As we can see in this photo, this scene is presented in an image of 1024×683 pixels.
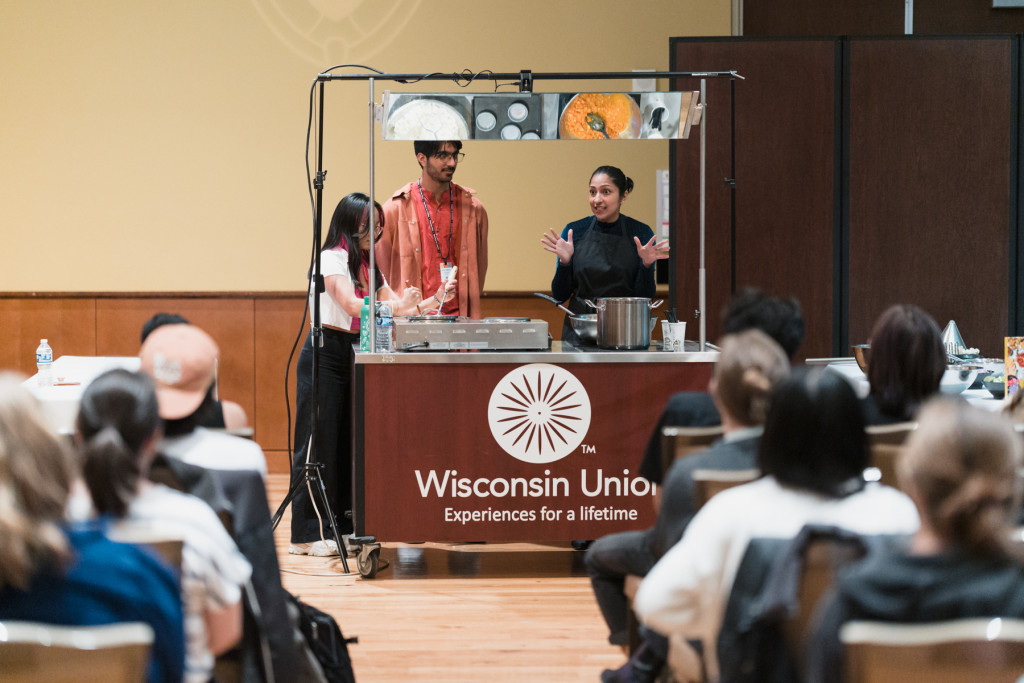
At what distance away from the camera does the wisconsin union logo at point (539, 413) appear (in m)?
3.92

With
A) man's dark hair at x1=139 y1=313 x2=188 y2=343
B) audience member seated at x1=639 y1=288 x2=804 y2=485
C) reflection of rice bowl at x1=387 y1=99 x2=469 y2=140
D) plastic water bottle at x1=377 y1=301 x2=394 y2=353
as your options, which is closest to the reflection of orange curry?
reflection of rice bowl at x1=387 y1=99 x2=469 y2=140

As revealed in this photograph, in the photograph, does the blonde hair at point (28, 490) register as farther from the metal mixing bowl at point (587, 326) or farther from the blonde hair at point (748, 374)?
the metal mixing bowl at point (587, 326)

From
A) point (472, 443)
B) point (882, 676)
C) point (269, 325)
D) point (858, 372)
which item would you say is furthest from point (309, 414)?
point (882, 676)

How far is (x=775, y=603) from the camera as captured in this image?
1.47 m

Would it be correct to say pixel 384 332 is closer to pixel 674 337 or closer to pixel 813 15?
pixel 674 337

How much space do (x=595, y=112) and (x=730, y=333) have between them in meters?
1.49

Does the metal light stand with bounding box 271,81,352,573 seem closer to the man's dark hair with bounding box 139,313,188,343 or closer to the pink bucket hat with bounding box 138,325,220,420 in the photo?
the man's dark hair with bounding box 139,313,188,343

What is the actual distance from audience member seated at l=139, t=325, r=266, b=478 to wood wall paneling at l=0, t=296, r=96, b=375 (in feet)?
13.8

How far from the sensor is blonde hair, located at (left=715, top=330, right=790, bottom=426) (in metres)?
2.04

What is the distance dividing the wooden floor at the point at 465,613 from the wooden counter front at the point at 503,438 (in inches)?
7.5

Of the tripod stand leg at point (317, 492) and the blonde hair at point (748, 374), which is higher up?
the blonde hair at point (748, 374)

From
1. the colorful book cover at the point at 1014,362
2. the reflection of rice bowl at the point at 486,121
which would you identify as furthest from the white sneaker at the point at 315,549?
the colorful book cover at the point at 1014,362

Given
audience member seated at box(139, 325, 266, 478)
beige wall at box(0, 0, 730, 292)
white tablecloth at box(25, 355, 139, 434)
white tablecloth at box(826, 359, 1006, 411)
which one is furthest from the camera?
beige wall at box(0, 0, 730, 292)

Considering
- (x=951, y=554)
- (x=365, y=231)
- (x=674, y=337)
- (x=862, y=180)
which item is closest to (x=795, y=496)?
(x=951, y=554)
